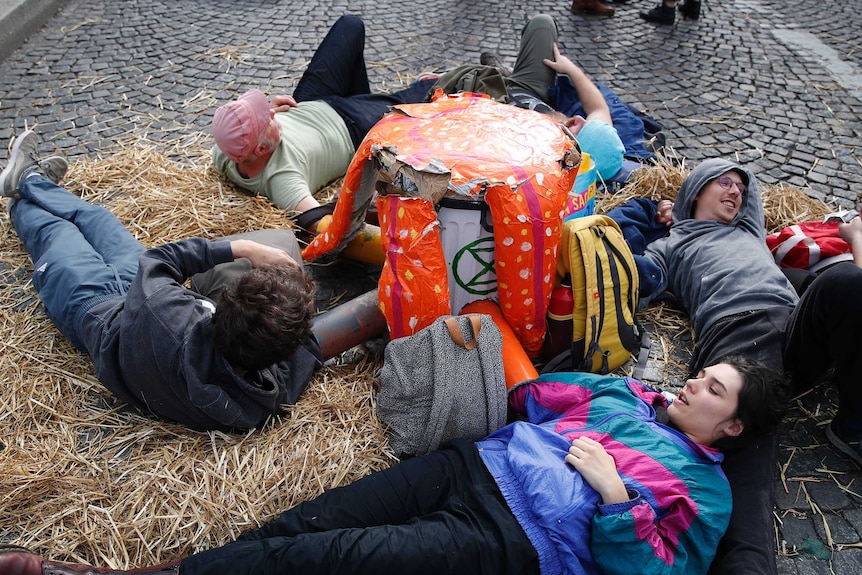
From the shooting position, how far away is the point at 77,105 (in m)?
5.29

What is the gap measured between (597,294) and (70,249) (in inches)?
A: 112

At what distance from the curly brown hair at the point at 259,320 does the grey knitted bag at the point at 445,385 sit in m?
0.51

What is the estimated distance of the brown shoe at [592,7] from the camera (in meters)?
7.31

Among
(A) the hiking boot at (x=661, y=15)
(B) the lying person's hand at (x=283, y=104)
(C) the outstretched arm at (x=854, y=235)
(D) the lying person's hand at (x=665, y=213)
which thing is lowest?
(D) the lying person's hand at (x=665, y=213)

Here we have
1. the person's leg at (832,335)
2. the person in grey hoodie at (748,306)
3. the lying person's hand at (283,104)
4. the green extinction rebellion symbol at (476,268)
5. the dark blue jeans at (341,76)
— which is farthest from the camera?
the dark blue jeans at (341,76)

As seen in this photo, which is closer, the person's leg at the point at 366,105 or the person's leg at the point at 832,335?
the person's leg at the point at 832,335

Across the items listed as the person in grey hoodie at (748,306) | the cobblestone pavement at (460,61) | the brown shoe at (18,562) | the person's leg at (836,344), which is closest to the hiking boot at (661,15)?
the cobblestone pavement at (460,61)

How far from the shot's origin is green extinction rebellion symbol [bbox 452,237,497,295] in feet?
9.85

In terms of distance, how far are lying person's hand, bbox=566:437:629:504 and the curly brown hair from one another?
1246 mm

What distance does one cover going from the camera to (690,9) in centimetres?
742

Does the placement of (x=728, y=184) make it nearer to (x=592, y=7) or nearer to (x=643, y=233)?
(x=643, y=233)

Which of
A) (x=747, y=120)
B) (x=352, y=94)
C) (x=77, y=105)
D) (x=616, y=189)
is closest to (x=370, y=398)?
(x=616, y=189)

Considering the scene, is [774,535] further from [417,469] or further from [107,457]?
[107,457]

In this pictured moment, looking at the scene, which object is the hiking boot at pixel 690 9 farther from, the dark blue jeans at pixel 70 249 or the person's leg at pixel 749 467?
the dark blue jeans at pixel 70 249
